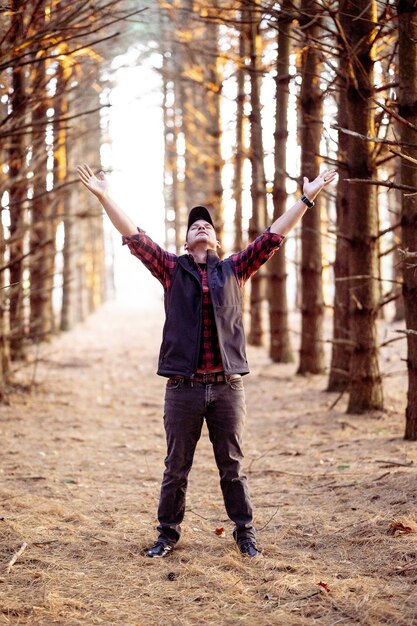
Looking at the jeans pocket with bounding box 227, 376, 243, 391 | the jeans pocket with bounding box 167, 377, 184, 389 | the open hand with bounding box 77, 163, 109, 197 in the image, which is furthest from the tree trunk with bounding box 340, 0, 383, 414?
the open hand with bounding box 77, 163, 109, 197

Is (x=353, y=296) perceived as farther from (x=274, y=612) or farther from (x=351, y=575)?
(x=274, y=612)

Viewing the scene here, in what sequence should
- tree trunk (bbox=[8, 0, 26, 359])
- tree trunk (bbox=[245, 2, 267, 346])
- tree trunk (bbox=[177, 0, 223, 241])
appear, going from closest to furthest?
tree trunk (bbox=[8, 0, 26, 359]), tree trunk (bbox=[245, 2, 267, 346]), tree trunk (bbox=[177, 0, 223, 241])

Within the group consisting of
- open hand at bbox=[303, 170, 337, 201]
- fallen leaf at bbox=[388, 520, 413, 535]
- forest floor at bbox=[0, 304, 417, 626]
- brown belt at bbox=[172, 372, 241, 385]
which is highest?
open hand at bbox=[303, 170, 337, 201]

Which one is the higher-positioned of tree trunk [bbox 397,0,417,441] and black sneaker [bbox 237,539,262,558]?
tree trunk [bbox 397,0,417,441]

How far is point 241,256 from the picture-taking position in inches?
192

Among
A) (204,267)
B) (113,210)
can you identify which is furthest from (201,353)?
(113,210)

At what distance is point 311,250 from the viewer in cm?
1201

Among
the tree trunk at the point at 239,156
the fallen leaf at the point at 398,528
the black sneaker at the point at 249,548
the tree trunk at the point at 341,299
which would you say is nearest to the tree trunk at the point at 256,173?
the tree trunk at the point at 239,156

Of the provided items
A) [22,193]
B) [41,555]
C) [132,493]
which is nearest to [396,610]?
[41,555]

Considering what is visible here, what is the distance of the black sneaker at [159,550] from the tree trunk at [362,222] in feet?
12.8

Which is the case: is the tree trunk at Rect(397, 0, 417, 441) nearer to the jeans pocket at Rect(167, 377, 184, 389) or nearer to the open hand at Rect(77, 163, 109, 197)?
the jeans pocket at Rect(167, 377, 184, 389)

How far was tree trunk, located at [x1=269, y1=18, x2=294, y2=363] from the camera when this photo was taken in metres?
12.4

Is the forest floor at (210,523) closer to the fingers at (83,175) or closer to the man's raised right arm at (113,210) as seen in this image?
the man's raised right arm at (113,210)

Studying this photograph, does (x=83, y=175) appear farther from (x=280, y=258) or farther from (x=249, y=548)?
(x=280, y=258)
